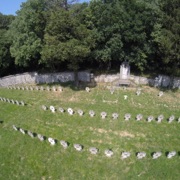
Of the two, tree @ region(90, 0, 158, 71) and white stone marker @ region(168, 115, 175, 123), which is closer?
white stone marker @ region(168, 115, 175, 123)

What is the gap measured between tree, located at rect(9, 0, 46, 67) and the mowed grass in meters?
9.41

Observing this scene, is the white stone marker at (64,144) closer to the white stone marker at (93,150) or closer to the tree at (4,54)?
the white stone marker at (93,150)

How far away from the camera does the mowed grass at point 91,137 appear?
688 inches

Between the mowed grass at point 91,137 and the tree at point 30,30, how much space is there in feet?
30.9

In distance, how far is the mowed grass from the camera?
17.5 meters

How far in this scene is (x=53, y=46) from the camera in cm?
2797

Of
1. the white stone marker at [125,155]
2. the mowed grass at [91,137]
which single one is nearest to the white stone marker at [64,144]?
the mowed grass at [91,137]

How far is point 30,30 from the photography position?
36.5 m

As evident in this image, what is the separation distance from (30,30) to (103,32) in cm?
1145

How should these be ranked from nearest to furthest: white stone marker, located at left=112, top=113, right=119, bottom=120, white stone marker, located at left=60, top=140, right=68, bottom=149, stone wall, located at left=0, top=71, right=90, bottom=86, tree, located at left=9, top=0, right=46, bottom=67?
Answer: white stone marker, located at left=60, top=140, right=68, bottom=149 < white stone marker, located at left=112, top=113, right=119, bottom=120 < tree, located at left=9, top=0, right=46, bottom=67 < stone wall, located at left=0, top=71, right=90, bottom=86

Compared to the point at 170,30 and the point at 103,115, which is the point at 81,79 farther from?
the point at 170,30

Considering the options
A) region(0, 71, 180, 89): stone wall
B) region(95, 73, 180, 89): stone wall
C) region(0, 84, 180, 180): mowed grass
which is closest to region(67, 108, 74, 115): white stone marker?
region(0, 84, 180, 180): mowed grass

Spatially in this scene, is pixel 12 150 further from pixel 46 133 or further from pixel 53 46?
pixel 53 46

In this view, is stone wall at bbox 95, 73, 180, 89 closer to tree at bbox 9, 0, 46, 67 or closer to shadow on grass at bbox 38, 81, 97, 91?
shadow on grass at bbox 38, 81, 97, 91
